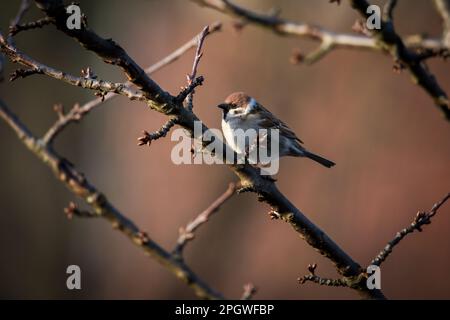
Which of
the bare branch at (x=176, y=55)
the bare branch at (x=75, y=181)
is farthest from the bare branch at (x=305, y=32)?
the bare branch at (x=176, y=55)

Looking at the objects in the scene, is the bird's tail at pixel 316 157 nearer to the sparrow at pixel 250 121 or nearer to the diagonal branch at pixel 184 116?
the sparrow at pixel 250 121

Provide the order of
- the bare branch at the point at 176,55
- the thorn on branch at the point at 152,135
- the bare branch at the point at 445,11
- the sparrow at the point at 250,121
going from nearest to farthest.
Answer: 1. the bare branch at the point at 445,11
2. the thorn on branch at the point at 152,135
3. the bare branch at the point at 176,55
4. the sparrow at the point at 250,121

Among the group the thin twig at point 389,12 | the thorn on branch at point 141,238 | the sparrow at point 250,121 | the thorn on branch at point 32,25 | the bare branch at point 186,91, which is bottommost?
the thorn on branch at point 141,238

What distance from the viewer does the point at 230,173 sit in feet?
26.8

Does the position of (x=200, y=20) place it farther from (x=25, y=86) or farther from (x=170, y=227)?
(x=25, y=86)

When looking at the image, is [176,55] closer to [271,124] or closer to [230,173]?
[271,124]

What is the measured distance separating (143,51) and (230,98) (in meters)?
4.70

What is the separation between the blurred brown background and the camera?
672 centimetres

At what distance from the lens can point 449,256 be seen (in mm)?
6477

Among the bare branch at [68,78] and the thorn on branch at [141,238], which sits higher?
the bare branch at [68,78]

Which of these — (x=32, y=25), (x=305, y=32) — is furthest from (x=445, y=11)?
(x=32, y=25)

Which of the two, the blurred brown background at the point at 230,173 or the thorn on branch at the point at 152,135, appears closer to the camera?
the thorn on branch at the point at 152,135

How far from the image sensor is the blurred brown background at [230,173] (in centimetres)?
672
